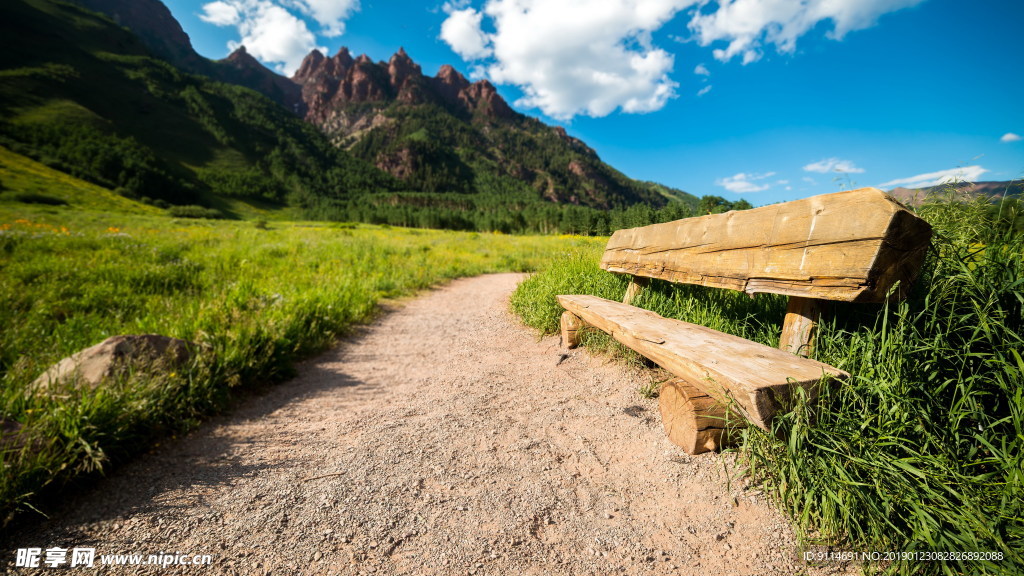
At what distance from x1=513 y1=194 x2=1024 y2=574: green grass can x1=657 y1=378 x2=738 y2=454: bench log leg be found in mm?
179

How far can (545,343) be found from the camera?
5012 mm

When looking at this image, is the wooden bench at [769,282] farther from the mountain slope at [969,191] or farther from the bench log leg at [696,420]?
the mountain slope at [969,191]

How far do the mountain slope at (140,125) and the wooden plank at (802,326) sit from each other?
88863 millimetres

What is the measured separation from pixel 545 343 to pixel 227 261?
28.7 feet

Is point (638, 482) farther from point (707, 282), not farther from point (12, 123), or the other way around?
point (12, 123)

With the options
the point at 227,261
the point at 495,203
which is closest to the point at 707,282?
the point at 227,261

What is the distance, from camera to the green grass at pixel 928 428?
146cm

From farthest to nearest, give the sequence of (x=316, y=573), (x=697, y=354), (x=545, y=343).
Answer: (x=545, y=343) → (x=697, y=354) → (x=316, y=573)

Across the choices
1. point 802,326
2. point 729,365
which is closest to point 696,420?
point 729,365

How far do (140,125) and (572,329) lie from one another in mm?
145280

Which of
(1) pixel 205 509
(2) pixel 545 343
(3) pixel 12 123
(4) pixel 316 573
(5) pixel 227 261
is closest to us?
(4) pixel 316 573

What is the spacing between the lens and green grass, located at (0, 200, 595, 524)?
2.19 meters

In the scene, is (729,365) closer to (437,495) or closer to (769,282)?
(769,282)

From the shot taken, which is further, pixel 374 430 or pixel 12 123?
pixel 12 123
